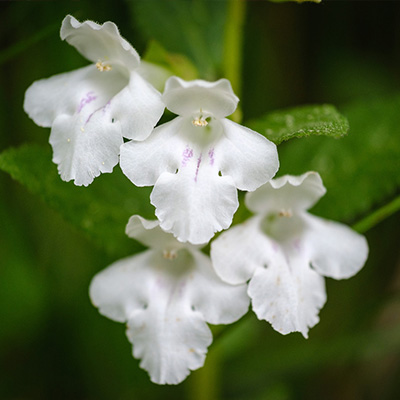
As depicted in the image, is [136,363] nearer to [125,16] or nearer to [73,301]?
[73,301]

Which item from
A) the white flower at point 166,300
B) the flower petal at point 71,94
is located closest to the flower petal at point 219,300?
the white flower at point 166,300

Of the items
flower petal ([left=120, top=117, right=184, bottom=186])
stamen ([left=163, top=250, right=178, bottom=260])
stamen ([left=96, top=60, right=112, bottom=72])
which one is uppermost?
stamen ([left=96, top=60, right=112, bottom=72])

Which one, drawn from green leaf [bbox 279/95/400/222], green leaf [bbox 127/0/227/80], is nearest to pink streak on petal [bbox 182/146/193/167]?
green leaf [bbox 279/95/400/222]

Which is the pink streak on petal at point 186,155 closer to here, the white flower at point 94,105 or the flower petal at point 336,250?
the white flower at point 94,105

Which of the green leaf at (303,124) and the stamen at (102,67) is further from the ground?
the stamen at (102,67)

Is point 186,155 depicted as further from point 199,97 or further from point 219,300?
point 219,300

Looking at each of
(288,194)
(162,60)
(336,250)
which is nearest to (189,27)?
(162,60)

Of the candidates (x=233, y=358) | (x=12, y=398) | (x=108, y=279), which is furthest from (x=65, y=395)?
(x=108, y=279)

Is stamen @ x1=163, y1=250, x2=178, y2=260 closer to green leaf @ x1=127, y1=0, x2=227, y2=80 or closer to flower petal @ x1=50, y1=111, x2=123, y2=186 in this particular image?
flower petal @ x1=50, y1=111, x2=123, y2=186

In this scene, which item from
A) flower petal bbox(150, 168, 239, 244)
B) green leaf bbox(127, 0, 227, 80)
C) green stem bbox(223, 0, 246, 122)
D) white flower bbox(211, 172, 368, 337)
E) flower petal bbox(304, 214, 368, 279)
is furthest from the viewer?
green leaf bbox(127, 0, 227, 80)
